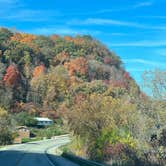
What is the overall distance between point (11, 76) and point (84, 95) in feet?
232

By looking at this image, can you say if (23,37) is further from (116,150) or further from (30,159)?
(116,150)

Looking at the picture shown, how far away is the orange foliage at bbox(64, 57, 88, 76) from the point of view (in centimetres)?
15579

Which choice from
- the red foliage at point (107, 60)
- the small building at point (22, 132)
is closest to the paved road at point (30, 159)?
the small building at point (22, 132)

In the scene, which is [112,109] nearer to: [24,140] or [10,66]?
[24,140]

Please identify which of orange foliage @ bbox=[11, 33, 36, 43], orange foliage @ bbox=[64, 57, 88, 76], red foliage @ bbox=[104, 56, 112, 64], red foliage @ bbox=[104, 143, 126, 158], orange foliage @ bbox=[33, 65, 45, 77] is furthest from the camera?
red foliage @ bbox=[104, 56, 112, 64]

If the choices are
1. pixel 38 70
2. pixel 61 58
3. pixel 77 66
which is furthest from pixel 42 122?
pixel 61 58

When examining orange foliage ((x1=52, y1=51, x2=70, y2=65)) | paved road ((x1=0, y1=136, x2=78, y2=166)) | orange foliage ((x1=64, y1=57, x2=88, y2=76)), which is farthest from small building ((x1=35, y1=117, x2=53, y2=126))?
paved road ((x1=0, y1=136, x2=78, y2=166))

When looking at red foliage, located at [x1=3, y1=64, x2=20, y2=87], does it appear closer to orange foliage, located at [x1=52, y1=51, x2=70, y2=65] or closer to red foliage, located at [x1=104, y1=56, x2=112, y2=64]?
orange foliage, located at [x1=52, y1=51, x2=70, y2=65]

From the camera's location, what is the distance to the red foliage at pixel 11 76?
143637 millimetres

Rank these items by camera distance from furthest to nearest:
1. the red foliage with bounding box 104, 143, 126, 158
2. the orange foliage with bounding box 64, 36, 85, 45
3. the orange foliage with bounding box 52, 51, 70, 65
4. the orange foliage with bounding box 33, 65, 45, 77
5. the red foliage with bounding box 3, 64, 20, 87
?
the orange foliage with bounding box 64, 36, 85, 45, the orange foliage with bounding box 52, 51, 70, 65, the orange foliage with bounding box 33, 65, 45, 77, the red foliage with bounding box 3, 64, 20, 87, the red foliage with bounding box 104, 143, 126, 158

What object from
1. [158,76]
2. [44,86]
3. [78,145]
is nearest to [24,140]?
[44,86]

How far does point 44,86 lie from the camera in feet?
496

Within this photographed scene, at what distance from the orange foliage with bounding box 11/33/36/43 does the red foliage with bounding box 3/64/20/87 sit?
2351 centimetres

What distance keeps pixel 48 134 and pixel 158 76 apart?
9038 centimetres
